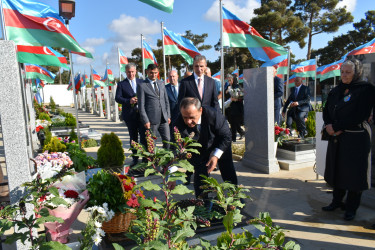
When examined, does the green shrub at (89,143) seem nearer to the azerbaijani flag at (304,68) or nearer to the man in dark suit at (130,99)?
the man in dark suit at (130,99)

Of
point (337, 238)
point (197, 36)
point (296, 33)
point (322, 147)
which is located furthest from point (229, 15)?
point (197, 36)

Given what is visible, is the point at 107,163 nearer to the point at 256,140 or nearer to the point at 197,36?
the point at 256,140

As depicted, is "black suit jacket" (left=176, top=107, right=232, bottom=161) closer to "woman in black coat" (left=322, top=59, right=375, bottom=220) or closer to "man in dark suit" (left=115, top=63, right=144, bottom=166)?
"woman in black coat" (left=322, top=59, right=375, bottom=220)

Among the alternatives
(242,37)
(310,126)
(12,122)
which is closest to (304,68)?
(310,126)

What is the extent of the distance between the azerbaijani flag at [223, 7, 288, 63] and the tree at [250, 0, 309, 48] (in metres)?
22.1

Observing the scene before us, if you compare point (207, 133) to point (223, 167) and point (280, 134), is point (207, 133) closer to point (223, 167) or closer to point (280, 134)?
point (223, 167)

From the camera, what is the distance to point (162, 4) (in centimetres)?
380

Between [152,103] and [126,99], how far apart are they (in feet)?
1.85

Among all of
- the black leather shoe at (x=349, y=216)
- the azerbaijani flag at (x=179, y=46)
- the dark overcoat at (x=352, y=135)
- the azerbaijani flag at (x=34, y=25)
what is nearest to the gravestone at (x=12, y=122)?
the azerbaijani flag at (x=34, y=25)

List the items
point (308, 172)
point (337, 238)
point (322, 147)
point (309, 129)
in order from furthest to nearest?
point (309, 129) < point (308, 172) < point (322, 147) < point (337, 238)

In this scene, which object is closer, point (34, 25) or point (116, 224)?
point (116, 224)

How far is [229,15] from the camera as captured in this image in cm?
606

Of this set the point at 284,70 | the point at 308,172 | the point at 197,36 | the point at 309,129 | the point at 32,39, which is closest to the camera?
the point at 32,39

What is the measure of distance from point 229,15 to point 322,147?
11.0 feet
